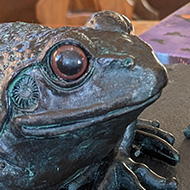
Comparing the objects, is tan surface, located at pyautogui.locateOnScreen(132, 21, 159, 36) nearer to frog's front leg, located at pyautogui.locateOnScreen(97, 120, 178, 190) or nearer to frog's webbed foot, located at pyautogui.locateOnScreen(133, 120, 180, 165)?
frog's webbed foot, located at pyautogui.locateOnScreen(133, 120, 180, 165)

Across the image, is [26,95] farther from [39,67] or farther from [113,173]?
[113,173]

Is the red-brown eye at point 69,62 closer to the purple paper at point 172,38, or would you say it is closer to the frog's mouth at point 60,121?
the frog's mouth at point 60,121

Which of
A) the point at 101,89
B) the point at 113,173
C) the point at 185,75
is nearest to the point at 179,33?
the point at 185,75

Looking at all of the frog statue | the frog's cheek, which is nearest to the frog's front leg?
the frog statue

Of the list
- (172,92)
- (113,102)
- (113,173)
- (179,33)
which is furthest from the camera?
(179,33)

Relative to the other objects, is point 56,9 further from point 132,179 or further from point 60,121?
point 60,121

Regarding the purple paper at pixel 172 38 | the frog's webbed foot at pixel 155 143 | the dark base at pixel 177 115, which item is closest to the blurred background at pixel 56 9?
the purple paper at pixel 172 38
